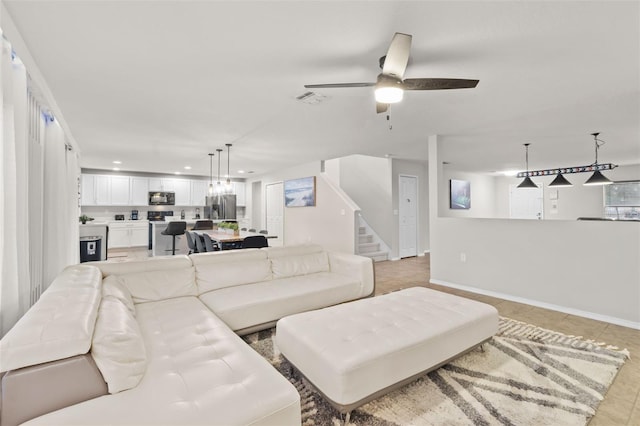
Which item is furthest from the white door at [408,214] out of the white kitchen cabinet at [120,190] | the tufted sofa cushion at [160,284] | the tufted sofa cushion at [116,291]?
the white kitchen cabinet at [120,190]

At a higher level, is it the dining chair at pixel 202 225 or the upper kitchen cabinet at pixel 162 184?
the upper kitchen cabinet at pixel 162 184

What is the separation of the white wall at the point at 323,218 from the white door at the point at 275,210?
0.90 ft

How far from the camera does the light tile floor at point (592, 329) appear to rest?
1.75 meters

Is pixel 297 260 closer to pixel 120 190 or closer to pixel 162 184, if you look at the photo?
pixel 162 184

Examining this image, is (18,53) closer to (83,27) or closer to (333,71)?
(83,27)

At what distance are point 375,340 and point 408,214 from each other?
5.87 metres

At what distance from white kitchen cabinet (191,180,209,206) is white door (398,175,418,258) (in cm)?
639

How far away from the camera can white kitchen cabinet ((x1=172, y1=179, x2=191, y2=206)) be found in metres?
9.37

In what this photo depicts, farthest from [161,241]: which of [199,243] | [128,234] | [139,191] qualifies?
[199,243]

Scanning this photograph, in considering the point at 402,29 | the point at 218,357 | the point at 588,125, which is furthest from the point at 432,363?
the point at 588,125

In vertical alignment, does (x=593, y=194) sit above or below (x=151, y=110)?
below

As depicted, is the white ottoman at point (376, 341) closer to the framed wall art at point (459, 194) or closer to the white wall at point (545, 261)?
the white wall at point (545, 261)

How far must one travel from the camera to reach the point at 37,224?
2373 mm

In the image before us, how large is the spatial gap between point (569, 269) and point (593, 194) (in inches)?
259
